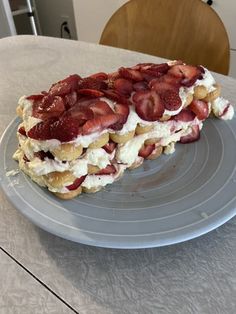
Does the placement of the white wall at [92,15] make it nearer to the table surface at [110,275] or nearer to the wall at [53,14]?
the wall at [53,14]

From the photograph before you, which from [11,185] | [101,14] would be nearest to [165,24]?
[11,185]

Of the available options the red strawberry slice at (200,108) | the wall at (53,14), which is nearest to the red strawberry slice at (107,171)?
the red strawberry slice at (200,108)

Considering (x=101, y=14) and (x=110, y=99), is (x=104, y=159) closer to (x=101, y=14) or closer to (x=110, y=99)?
(x=110, y=99)

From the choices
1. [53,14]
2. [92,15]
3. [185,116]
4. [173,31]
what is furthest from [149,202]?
[53,14]

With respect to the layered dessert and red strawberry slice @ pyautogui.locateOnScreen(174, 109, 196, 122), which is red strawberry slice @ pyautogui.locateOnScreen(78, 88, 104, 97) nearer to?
the layered dessert

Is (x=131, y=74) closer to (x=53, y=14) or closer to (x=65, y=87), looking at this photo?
(x=65, y=87)

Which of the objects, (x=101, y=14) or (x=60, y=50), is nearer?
(x=60, y=50)
